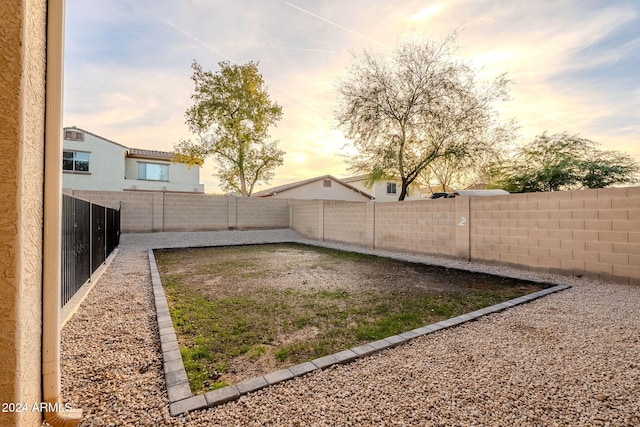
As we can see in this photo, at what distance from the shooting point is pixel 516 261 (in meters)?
6.74

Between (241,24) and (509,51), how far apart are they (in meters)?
6.94

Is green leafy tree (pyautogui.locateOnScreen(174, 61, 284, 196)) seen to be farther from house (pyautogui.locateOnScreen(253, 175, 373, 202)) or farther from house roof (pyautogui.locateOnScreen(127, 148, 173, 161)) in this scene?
house (pyautogui.locateOnScreen(253, 175, 373, 202))

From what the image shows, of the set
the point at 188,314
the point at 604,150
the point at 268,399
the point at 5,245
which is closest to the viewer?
the point at 5,245

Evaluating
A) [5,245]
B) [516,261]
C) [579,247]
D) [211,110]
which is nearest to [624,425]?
[5,245]

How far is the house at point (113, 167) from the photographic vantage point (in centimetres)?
1805

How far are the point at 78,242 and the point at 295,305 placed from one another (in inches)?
135

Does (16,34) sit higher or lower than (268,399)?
higher

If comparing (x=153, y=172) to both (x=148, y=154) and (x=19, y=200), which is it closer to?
(x=148, y=154)

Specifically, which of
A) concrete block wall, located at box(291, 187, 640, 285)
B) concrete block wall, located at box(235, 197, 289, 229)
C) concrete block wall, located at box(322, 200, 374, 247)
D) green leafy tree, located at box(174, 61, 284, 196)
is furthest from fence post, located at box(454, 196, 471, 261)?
green leafy tree, located at box(174, 61, 284, 196)

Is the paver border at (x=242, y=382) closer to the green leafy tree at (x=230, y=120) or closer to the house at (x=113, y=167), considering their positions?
the green leafy tree at (x=230, y=120)

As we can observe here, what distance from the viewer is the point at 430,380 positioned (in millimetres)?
2156

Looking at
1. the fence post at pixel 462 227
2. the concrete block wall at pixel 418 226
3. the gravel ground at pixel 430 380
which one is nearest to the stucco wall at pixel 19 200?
the gravel ground at pixel 430 380

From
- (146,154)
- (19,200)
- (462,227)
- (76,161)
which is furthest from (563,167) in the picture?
(76,161)

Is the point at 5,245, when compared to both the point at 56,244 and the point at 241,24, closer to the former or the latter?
the point at 56,244
